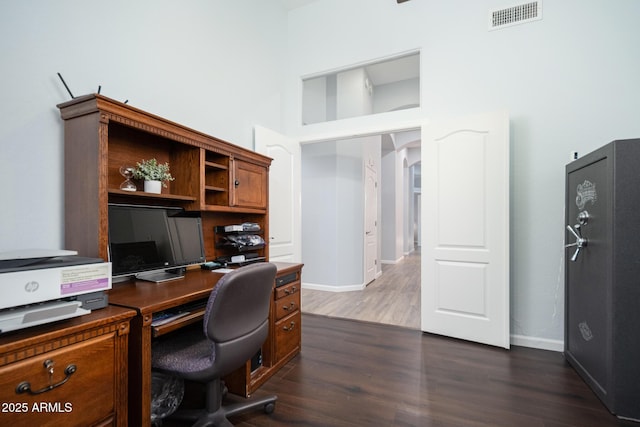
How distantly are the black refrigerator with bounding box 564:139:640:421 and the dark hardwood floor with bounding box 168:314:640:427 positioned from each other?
0.17 metres

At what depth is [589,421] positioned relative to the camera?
1692mm

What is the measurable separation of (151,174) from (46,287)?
97cm

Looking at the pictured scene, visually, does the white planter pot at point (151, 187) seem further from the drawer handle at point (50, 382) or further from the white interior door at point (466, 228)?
the white interior door at point (466, 228)

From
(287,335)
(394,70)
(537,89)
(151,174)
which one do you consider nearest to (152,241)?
(151,174)

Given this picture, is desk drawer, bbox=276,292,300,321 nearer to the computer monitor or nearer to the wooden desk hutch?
the wooden desk hutch

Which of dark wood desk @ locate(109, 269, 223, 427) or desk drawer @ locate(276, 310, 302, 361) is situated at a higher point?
dark wood desk @ locate(109, 269, 223, 427)

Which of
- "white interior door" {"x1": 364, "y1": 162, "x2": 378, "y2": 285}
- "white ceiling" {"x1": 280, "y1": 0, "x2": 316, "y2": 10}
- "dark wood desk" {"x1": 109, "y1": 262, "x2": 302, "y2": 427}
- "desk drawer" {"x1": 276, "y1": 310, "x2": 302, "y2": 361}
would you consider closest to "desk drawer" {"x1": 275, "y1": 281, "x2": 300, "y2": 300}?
"dark wood desk" {"x1": 109, "y1": 262, "x2": 302, "y2": 427}

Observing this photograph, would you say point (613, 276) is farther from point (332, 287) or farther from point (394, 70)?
point (332, 287)

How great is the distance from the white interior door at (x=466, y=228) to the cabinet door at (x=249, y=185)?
1.64 meters

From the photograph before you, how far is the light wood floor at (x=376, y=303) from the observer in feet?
11.4

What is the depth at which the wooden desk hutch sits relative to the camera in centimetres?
141

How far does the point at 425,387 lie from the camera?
6.69ft

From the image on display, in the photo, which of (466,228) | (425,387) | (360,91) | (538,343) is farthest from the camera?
(360,91)

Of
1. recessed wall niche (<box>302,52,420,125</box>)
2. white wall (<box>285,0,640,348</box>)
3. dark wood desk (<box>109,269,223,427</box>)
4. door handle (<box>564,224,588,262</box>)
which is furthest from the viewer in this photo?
recessed wall niche (<box>302,52,420,125</box>)
